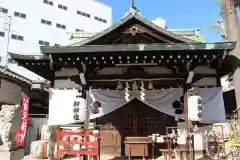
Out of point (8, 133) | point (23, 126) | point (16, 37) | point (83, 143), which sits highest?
point (16, 37)

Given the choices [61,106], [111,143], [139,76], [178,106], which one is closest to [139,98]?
[139,76]

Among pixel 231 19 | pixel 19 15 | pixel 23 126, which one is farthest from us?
pixel 19 15

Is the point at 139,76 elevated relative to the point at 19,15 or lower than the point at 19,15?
lower

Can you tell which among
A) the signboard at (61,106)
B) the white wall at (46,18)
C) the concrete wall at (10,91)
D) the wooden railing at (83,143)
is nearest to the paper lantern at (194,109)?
the wooden railing at (83,143)

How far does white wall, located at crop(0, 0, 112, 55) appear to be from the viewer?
38406 mm

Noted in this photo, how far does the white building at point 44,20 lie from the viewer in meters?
37.8

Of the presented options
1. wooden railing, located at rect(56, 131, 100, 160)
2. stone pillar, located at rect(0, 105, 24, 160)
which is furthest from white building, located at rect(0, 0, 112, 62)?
wooden railing, located at rect(56, 131, 100, 160)

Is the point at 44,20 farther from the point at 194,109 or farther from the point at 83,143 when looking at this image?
the point at 194,109

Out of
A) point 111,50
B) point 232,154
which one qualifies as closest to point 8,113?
point 111,50

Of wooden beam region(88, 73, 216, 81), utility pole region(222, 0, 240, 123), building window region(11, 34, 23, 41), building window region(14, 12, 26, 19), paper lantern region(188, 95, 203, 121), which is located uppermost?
building window region(14, 12, 26, 19)

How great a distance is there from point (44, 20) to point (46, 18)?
1.95 ft

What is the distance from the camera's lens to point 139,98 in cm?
1166

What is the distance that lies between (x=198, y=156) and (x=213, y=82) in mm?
3373

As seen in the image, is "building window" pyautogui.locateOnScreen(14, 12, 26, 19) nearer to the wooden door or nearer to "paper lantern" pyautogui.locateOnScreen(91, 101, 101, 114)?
"paper lantern" pyautogui.locateOnScreen(91, 101, 101, 114)
